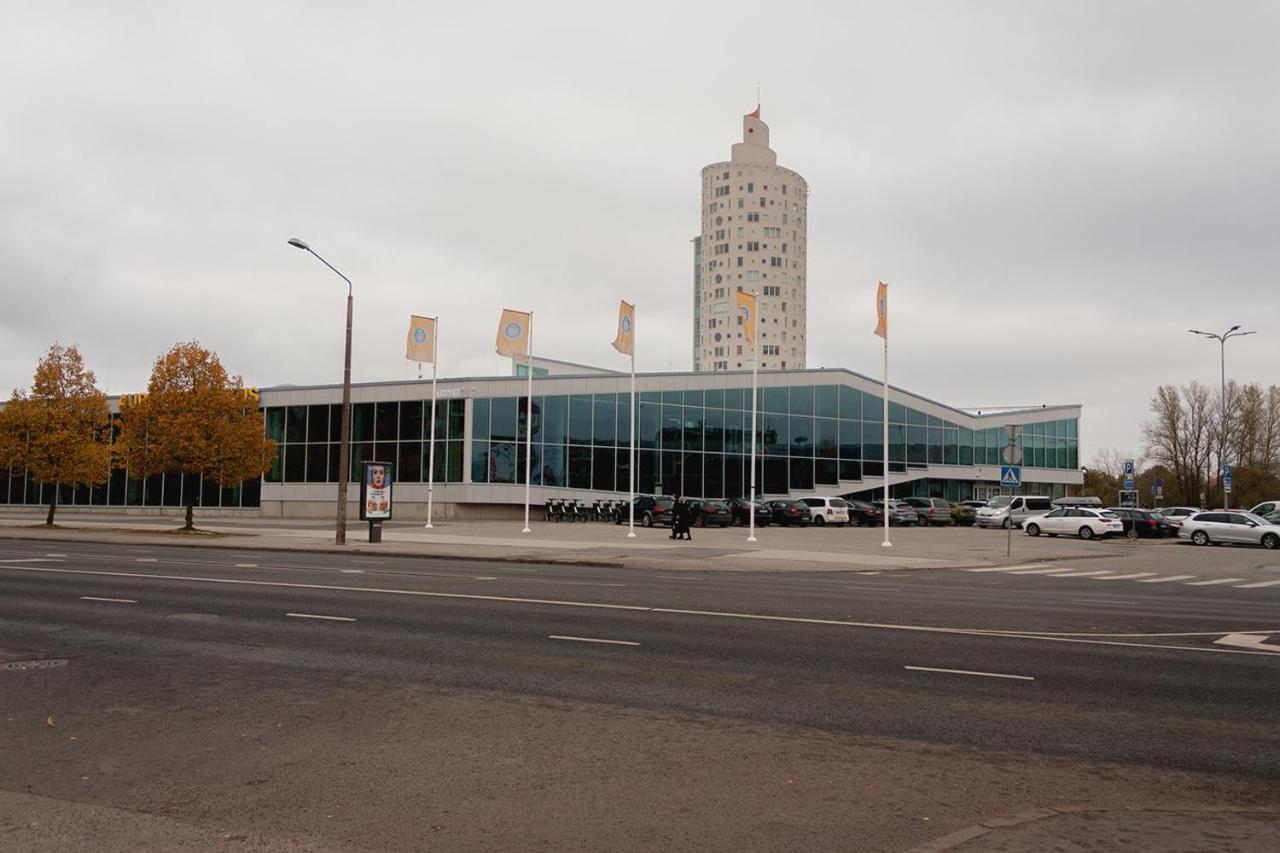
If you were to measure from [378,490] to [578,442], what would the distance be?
21.3 metres

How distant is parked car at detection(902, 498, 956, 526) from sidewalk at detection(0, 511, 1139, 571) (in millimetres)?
9176

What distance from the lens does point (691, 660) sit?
10172 millimetres

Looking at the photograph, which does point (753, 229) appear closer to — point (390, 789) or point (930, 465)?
point (930, 465)

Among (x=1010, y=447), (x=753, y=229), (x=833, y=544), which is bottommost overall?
(x=833, y=544)

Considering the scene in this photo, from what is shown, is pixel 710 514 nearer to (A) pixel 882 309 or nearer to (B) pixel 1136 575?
(A) pixel 882 309

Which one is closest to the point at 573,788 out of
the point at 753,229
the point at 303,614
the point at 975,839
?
the point at 975,839

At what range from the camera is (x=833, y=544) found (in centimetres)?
3459

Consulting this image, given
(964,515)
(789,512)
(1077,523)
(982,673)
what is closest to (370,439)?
(789,512)

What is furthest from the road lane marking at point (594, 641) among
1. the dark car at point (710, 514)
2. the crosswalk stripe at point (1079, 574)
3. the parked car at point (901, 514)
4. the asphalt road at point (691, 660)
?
the parked car at point (901, 514)

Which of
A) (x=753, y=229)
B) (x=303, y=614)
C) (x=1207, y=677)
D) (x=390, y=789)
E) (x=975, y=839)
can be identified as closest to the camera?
(x=975, y=839)

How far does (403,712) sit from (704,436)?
49.8 metres

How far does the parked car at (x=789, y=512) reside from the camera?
165ft

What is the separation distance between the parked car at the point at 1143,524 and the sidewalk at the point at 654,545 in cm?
445

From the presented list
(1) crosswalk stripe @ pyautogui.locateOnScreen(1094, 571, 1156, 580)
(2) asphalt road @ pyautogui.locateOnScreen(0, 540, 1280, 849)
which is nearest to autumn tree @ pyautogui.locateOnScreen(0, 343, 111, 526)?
(2) asphalt road @ pyautogui.locateOnScreen(0, 540, 1280, 849)
